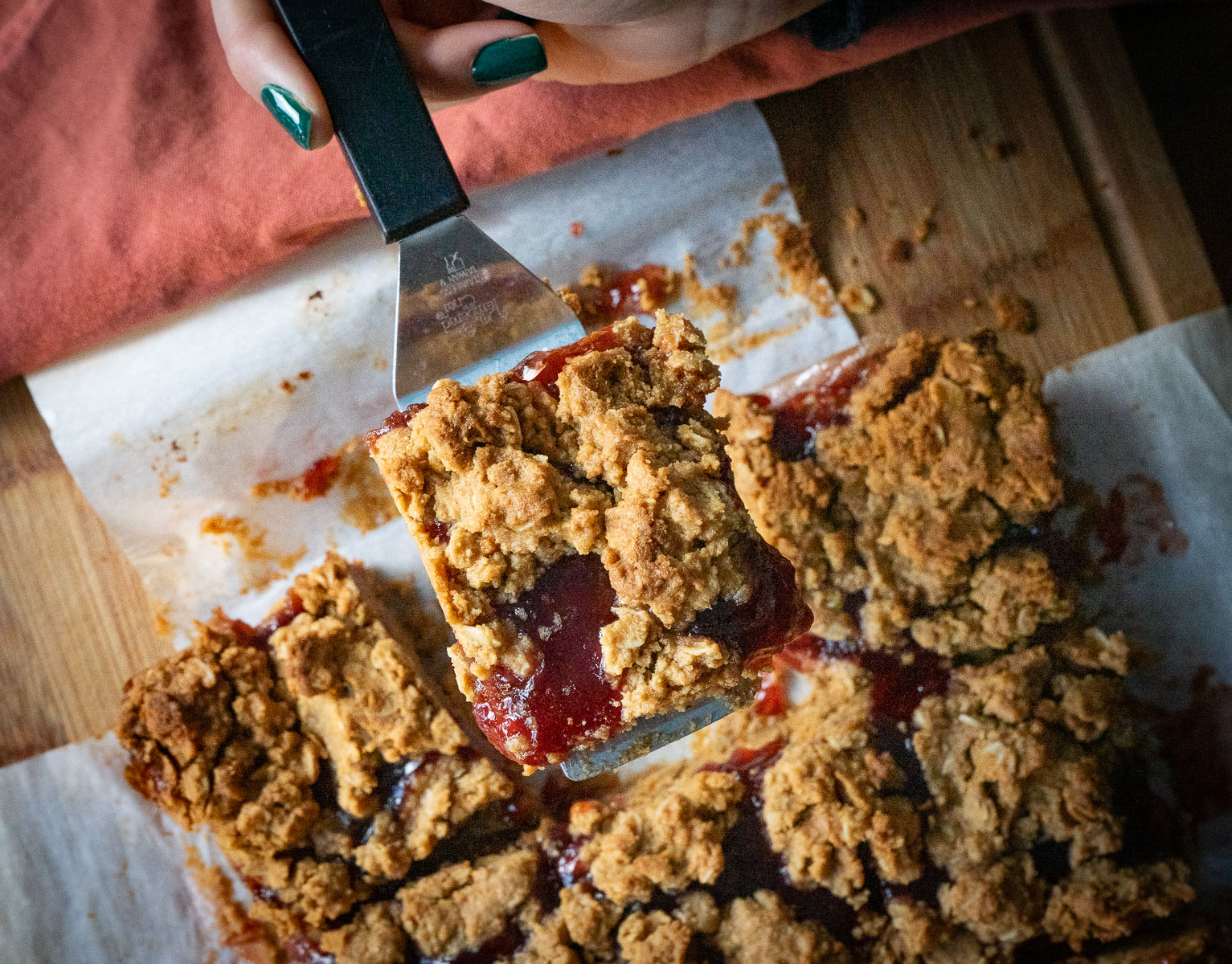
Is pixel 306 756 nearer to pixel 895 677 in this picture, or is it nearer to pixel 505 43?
pixel 895 677

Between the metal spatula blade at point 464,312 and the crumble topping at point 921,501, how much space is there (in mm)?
663

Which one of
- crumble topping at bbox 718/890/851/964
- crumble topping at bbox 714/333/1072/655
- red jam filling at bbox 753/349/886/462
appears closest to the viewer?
crumble topping at bbox 718/890/851/964

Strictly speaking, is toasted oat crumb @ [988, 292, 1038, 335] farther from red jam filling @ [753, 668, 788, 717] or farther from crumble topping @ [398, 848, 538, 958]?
crumble topping @ [398, 848, 538, 958]

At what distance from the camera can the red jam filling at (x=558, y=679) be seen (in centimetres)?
195

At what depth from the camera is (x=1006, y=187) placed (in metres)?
3.18

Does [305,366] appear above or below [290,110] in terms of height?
below

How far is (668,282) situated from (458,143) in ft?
2.43

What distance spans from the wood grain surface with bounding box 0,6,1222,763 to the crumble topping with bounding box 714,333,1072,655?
47 centimetres

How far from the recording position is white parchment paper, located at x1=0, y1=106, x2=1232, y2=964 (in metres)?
2.85

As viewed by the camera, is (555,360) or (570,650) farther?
(555,360)

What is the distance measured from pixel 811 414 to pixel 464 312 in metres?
0.99

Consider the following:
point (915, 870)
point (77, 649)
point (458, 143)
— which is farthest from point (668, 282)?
point (77, 649)

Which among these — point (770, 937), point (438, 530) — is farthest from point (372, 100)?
point (770, 937)

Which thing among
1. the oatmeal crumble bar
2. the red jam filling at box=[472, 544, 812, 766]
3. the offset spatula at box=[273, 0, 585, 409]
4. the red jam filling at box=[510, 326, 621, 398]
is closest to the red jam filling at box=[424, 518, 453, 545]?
the oatmeal crumble bar
